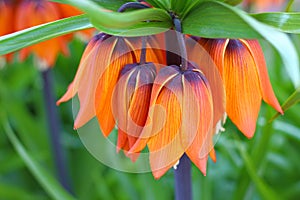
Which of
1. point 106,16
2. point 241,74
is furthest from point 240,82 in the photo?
point 106,16

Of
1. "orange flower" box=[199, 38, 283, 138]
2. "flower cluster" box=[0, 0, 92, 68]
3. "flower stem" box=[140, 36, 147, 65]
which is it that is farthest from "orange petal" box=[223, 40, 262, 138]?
"flower cluster" box=[0, 0, 92, 68]

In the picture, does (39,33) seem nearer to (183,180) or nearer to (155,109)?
(155,109)

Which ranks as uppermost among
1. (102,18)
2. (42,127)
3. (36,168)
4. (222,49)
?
(102,18)

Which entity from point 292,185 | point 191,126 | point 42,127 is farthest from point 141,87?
point 42,127

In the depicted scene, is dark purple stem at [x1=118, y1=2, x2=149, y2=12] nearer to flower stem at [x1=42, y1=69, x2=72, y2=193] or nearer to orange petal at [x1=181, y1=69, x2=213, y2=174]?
orange petal at [x1=181, y1=69, x2=213, y2=174]

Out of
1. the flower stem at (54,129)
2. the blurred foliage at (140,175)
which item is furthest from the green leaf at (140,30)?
the flower stem at (54,129)

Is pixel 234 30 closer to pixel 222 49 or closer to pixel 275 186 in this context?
pixel 222 49

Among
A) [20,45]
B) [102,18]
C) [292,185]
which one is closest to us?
[102,18]
